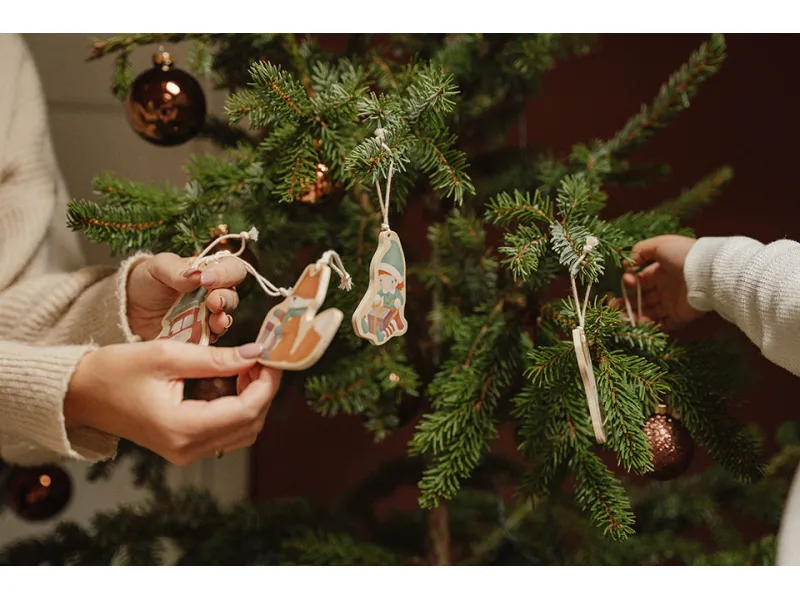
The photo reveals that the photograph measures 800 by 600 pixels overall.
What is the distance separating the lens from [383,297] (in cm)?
50

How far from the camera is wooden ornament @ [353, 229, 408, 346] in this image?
19.2 inches

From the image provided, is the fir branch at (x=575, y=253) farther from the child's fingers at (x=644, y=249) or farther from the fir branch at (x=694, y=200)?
the fir branch at (x=694, y=200)

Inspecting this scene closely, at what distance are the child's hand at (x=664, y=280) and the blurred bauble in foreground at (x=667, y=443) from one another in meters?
0.13

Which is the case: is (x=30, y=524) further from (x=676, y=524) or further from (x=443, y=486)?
(x=676, y=524)

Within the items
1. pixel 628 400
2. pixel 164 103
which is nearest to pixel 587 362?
pixel 628 400

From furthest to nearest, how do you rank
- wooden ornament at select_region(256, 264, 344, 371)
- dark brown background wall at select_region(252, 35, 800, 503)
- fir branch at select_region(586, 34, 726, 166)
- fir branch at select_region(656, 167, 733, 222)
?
1. dark brown background wall at select_region(252, 35, 800, 503)
2. fir branch at select_region(656, 167, 733, 222)
3. fir branch at select_region(586, 34, 726, 166)
4. wooden ornament at select_region(256, 264, 344, 371)

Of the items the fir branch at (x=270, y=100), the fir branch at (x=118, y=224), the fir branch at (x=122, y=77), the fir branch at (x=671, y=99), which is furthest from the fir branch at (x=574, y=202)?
the fir branch at (x=122, y=77)

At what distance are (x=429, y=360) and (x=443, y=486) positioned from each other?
251 millimetres

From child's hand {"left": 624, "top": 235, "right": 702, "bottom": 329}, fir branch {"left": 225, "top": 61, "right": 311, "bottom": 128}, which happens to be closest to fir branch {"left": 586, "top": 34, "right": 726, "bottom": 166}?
child's hand {"left": 624, "top": 235, "right": 702, "bottom": 329}

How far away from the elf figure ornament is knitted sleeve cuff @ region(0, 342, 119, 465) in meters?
0.22

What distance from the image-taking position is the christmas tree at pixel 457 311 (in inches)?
21.0

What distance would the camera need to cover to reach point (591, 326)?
528mm

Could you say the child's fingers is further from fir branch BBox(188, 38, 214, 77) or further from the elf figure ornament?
fir branch BBox(188, 38, 214, 77)

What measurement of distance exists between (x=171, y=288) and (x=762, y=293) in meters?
0.49
